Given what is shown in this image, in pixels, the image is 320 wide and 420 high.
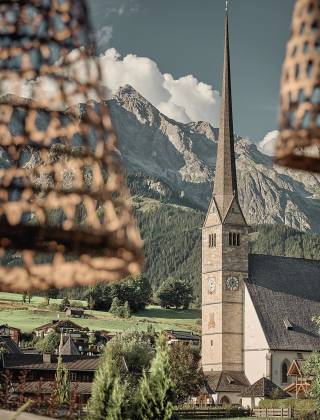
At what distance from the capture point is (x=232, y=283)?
8862cm

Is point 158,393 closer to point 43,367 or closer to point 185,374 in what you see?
point 185,374

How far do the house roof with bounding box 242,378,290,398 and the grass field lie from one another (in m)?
59.8

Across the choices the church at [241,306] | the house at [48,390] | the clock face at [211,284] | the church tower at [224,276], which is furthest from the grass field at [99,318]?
the house at [48,390]

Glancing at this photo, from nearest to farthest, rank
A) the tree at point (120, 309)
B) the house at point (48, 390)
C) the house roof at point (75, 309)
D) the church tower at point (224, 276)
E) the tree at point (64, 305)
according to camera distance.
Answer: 1. the house at point (48, 390)
2. the church tower at point (224, 276)
3. the house roof at point (75, 309)
4. the tree at point (120, 309)
5. the tree at point (64, 305)

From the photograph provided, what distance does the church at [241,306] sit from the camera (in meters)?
84.9

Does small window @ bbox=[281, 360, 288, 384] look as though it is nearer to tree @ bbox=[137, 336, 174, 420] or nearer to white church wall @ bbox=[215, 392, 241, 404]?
white church wall @ bbox=[215, 392, 241, 404]

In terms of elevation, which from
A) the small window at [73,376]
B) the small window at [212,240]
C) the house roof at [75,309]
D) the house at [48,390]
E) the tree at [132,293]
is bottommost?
the house at [48,390]

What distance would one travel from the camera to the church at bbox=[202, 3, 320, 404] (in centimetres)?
8494

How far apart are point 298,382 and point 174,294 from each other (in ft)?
335

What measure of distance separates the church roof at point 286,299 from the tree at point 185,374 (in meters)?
9.47

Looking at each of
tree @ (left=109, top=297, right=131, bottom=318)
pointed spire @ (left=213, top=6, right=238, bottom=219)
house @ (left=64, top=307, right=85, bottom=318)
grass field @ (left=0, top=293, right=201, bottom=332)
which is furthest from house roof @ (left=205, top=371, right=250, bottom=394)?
house @ (left=64, top=307, right=85, bottom=318)

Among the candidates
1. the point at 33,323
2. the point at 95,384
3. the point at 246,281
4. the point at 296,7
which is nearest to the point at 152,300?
the point at 33,323

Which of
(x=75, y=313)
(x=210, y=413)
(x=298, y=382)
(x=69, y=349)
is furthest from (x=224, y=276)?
(x=75, y=313)

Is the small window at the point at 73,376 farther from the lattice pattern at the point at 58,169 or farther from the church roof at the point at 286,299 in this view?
the lattice pattern at the point at 58,169
